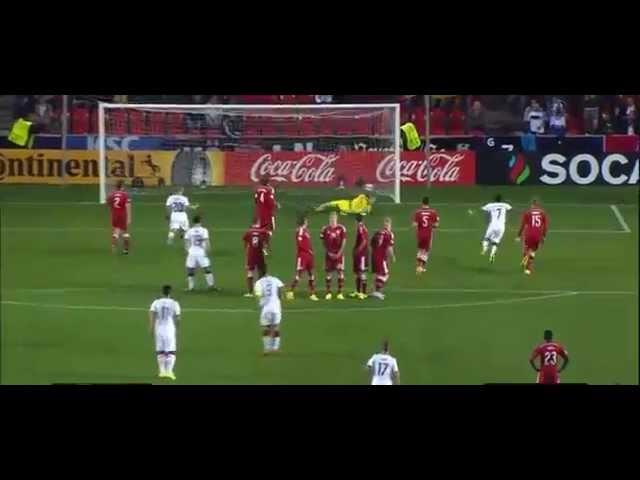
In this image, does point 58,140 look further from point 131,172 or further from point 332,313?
point 332,313

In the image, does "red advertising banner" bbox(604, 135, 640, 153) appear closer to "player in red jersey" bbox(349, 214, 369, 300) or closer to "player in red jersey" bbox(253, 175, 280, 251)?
"player in red jersey" bbox(349, 214, 369, 300)

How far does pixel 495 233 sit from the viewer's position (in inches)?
606

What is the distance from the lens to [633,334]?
1307 cm

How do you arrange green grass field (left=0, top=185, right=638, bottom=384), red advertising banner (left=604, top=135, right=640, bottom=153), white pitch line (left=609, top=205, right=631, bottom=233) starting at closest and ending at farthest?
A: green grass field (left=0, top=185, right=638, bottom=384), red advertising banner (left=604, top=135, right=640, bottom=153), white pitch line (left=609, top=205, right=631, bottom=233)

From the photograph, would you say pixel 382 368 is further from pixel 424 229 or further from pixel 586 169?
pixel 586 169

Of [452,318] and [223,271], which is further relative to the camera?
[223,271]

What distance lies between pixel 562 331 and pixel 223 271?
3.70 m

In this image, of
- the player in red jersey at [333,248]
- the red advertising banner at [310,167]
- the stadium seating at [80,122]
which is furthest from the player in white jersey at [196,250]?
the stadium seating at [80,122]

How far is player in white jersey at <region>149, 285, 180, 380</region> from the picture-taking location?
38.0 feet

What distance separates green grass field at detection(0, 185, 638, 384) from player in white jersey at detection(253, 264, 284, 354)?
0.14m

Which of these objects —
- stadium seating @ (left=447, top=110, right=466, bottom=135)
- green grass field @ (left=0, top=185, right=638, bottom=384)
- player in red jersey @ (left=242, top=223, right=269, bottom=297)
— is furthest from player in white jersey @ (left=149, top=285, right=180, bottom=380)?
stadium seating @ (left=447, top=110, right=466, bottom=135)

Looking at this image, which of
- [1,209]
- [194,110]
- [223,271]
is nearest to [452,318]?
[223,271]

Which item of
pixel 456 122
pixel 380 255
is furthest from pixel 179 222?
pixel 456 122

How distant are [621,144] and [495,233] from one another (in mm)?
2846
